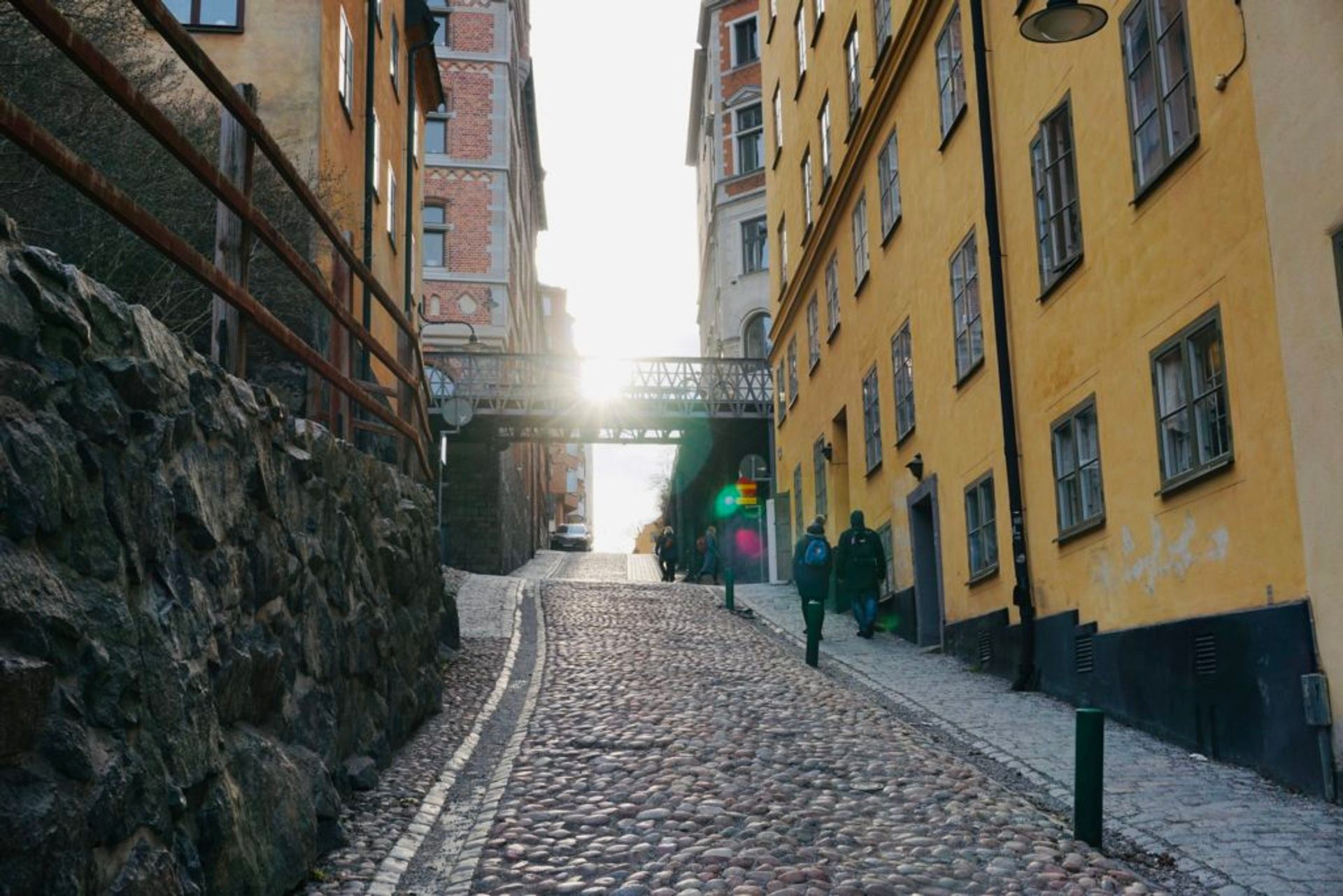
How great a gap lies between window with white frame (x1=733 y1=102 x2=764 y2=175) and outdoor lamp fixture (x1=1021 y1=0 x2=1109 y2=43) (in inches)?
1398

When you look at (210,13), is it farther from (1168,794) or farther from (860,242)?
(1168,794)

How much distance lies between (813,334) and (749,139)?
2102cm

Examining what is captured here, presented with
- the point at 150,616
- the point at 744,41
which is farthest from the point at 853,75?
the point at 744,41

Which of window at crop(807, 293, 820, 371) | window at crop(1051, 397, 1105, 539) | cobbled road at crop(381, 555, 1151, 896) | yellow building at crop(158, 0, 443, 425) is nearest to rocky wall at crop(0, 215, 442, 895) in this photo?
cobbled road at crop(381, 555, 1151, 896)

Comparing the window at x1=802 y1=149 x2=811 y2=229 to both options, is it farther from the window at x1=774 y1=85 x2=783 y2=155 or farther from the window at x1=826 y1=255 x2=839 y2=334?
the window at x1=774 y1=85 x2=783 y2=155

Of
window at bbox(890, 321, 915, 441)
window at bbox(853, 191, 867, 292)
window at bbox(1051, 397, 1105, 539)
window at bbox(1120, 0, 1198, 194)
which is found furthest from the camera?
window at bbox(853, 191, 867, 292)

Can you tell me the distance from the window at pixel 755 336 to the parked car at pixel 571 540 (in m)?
17.3

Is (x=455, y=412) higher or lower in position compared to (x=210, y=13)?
lower

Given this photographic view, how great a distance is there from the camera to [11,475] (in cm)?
382

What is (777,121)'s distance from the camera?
2838 centimetres

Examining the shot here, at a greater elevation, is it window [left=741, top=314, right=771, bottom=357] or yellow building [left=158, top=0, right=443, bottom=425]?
window [left=741, top=314, right=771, bottom=357]

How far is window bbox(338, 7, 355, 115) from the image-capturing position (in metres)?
18.7

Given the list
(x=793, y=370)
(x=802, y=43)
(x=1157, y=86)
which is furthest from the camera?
(x=793, y=370)

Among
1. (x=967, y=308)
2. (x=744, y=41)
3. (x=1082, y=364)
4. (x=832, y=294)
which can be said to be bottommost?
(x=1082, y=364)
